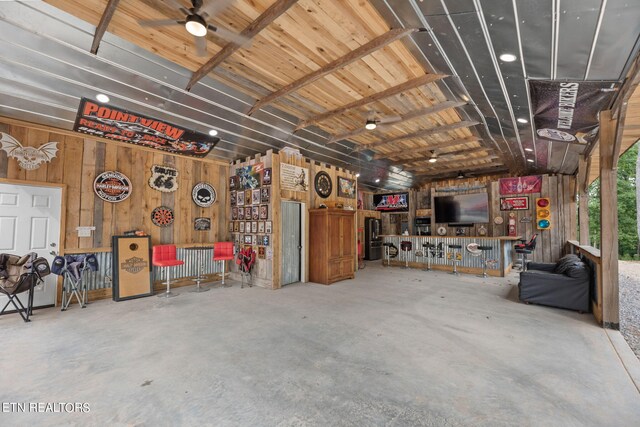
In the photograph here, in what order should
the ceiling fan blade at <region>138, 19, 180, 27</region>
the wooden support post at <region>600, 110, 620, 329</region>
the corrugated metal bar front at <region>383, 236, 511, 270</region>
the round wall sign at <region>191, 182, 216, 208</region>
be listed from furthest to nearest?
the corrugated metal bar front at <region>383, 236, 511, 270</region> → the round wall sign at <region>191, 182, 216, 208</region> → the wooden support post at <region>600, 110, 620, 329</region> → the ceiling fan blade at <region>138, 19, 180, 27</region>

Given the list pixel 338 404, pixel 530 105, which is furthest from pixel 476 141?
pixel 338 404

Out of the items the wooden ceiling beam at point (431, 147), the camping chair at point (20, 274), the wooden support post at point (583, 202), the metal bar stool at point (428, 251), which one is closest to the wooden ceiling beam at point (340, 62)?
the camping chair at point (20, 274)

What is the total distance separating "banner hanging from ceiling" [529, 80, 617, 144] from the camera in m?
Answer: 2.91

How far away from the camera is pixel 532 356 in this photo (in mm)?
2768

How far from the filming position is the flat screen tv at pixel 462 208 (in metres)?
9.59

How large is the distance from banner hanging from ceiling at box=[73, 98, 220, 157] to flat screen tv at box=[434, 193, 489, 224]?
27.4ft

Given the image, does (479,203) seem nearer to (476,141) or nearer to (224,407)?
(476,141)

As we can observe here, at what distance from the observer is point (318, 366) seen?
255 centimetres

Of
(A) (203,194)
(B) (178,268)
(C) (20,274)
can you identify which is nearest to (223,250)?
(B) (178,268)

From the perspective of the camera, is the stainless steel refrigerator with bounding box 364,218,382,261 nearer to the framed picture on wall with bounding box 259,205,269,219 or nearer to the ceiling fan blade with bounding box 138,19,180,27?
the framed picture on wall with bounding box 259,205,269,219

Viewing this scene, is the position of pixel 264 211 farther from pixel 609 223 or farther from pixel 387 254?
pixel 609 223

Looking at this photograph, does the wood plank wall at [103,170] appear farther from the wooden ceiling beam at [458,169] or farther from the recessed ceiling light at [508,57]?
the wooden ceiling beam at [458,169]

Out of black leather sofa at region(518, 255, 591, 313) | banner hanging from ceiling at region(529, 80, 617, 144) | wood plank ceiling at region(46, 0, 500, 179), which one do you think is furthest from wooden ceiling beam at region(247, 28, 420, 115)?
black leather sofa at region(518, 255, 591, 313)

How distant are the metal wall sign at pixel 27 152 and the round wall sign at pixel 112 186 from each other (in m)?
0.73
